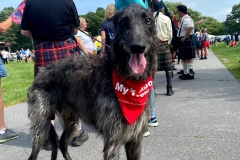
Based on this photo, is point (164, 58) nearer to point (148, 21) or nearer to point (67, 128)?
point (67, 128)

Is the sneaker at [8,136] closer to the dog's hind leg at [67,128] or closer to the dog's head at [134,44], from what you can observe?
the dog's hind leg at [67,128]

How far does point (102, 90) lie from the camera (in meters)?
3.12

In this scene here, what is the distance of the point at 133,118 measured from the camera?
10.0 ft

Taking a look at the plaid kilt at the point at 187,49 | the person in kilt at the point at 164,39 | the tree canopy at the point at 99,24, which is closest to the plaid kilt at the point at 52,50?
the person in kilt at the point at 164,39

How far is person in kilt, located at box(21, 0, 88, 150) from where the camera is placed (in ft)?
13.4

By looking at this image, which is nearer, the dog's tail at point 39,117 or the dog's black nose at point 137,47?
the dog's black nose at point 137,47

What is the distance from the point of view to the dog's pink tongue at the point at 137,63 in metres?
2.69

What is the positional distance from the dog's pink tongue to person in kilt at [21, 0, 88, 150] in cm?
172

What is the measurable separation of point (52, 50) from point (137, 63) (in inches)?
80.9

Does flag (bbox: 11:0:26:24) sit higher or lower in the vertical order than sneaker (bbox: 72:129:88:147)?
higher

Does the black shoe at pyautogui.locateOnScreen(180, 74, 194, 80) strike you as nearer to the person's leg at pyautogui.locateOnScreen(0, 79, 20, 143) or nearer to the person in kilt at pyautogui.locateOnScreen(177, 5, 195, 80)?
the person in kilt at pyautogui.locateOnScreen(177, 5, 195, 80)

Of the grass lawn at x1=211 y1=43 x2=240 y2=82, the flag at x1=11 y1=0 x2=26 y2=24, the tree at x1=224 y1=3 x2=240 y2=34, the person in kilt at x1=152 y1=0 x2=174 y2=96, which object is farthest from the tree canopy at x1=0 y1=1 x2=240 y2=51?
the flag at x1=11 y1=0 x2=26 y2=24

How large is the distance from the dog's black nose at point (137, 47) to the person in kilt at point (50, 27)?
1.87 m

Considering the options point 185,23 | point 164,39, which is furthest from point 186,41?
point 164,39
